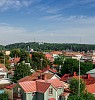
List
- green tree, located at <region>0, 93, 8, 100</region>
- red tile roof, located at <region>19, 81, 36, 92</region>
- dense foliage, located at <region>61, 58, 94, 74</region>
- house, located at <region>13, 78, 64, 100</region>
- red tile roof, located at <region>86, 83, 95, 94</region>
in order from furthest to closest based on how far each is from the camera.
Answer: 1. dense foliage, located at <region>61, 58, 94, 74</region>
2. red tile roof, located at <region>86, 83, 95, 94</region>
3. green tree, located at <region>0, 93, 8, 100</region>
4. red tile roof, located at <region>19, 81, 36, 92</region>
5. house, located at <region>13, 78, 64, 100</region>

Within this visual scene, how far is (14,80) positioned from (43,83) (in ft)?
64.3

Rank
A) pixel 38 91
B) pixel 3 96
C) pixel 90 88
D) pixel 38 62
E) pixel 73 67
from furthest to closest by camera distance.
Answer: pixel 38 62
pixel 73 67
pixel 90 88
pixel 3 96
pixel 38 91

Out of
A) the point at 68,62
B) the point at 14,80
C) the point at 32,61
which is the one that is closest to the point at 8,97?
the point at 14,80

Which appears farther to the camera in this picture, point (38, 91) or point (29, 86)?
point (29, 86)

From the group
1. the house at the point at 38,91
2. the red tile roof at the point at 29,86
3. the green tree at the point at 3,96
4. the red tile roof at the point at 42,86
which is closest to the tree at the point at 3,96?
the green tree at the point at 3,96

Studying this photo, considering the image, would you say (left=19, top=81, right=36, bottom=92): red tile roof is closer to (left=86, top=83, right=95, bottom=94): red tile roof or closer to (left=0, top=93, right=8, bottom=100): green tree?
(left=0, top=93, right=8, bottom=100): green tree

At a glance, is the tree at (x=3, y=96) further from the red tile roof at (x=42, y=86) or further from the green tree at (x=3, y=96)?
the red tile roof at (x=42, y=86)

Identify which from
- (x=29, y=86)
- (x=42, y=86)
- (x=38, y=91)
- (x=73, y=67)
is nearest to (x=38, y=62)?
(x=73, y=67)

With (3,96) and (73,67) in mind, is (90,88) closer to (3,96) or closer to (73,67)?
(3,96)

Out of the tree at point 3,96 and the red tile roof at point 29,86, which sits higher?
the red tile roof at point 29,86

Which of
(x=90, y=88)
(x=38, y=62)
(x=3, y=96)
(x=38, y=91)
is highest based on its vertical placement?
(x=38, y=62)

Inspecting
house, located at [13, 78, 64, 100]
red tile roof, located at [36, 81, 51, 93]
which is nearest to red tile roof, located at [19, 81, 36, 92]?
house, located at [13, 78, 64, 100]

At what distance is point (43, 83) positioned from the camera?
39656 millimetres

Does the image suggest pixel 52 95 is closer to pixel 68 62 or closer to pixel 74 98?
pixel 74 98
